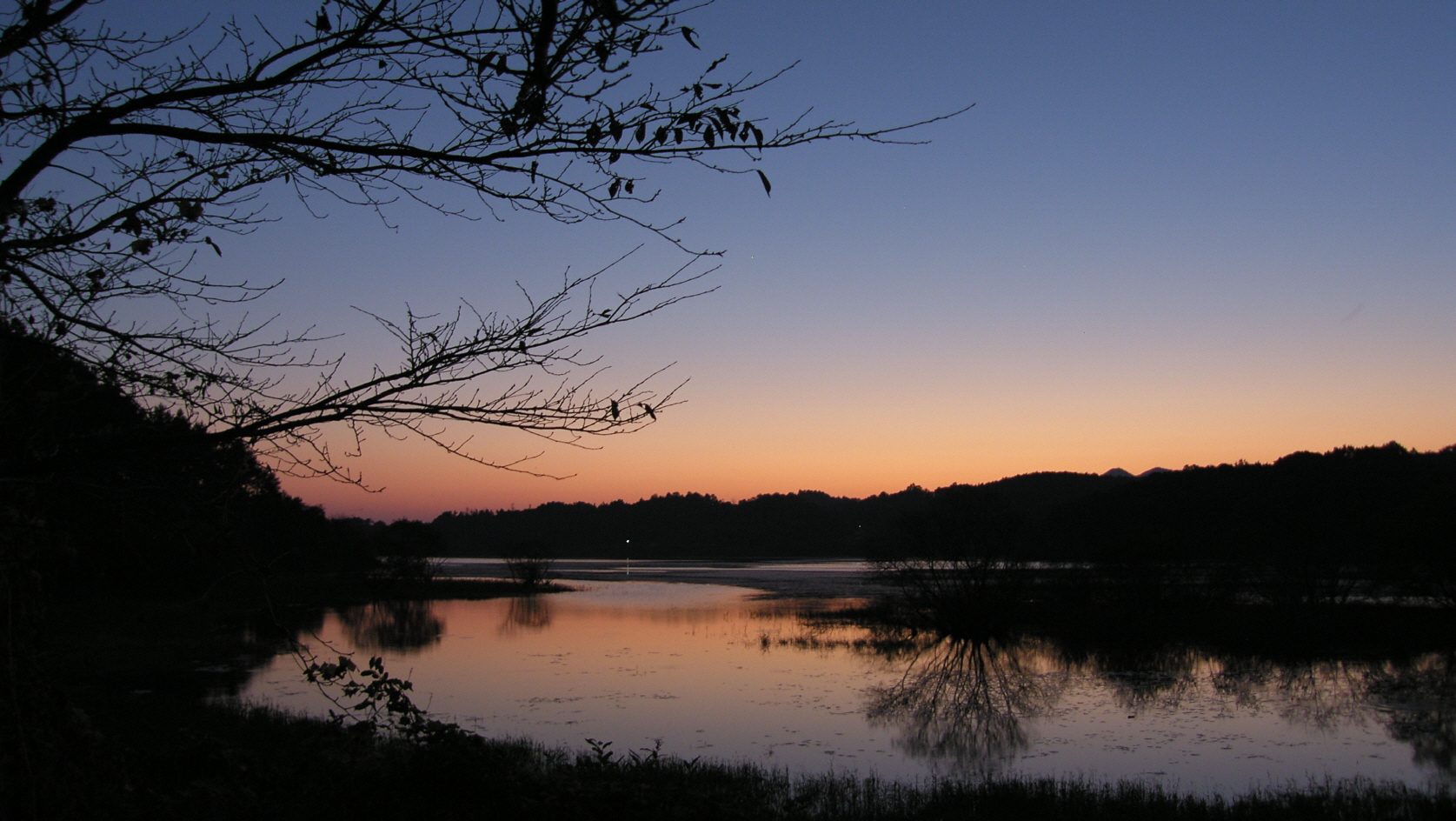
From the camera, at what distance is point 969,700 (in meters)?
20.2

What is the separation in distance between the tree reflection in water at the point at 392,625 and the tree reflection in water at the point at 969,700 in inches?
632

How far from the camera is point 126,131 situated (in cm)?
390

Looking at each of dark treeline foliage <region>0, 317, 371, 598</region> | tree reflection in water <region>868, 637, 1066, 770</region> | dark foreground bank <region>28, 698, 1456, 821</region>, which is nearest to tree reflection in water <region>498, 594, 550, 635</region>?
tree reflection in water <region>868, 637, 1066, 770</region>

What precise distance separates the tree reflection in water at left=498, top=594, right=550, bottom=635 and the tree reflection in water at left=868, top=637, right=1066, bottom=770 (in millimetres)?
16081

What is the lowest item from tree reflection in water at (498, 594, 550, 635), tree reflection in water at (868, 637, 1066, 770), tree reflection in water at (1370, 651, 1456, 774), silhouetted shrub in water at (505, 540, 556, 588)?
tree reflection in water at (498, 594, 550, 635)

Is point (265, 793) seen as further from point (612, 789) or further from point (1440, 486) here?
point (1440, 486)

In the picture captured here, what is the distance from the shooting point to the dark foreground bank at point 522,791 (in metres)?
6.74

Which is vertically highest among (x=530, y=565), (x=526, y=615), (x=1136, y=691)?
(x=530, y=565)

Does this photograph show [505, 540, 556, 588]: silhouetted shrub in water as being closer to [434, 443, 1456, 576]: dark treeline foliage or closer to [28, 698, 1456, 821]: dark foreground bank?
[434, 443, 1456, 576]: dark treeline foliage

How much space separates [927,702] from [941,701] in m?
0.48

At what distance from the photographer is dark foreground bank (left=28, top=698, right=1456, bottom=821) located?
6.74 meters

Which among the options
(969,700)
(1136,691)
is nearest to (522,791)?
(969,700)

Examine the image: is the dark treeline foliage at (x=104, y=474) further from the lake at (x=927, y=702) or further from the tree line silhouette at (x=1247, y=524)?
the tree line silhouette at (x=1247, y=524)

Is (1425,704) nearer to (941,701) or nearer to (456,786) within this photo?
(941,701)
